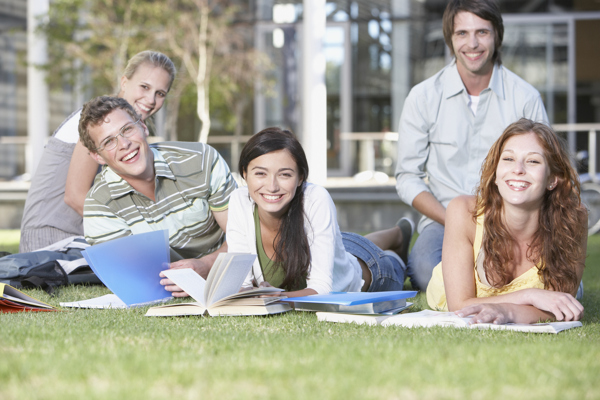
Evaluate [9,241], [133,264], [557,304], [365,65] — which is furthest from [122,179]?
[365,65]

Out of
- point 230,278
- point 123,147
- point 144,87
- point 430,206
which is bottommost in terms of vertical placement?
point 230,278

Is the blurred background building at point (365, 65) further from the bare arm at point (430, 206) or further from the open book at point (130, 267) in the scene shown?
the open book at point (130, 267)

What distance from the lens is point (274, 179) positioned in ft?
10.3

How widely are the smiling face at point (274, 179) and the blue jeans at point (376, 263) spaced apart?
799mm

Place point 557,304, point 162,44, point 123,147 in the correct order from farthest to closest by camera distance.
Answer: point 162,44
point 123,147
point 557,304

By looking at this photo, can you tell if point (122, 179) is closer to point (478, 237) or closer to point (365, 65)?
point (478, 237)

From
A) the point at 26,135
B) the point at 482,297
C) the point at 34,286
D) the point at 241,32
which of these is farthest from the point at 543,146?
the point at 26,135

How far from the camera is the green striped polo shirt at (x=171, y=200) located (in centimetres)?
362

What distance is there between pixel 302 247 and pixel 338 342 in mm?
930

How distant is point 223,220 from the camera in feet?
12.5

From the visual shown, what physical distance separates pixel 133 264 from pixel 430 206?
73.0 inches

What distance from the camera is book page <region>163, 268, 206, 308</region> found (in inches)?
112

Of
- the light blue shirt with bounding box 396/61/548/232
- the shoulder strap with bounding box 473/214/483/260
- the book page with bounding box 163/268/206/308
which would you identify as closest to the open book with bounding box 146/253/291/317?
the book page with bounding box 163/268/206/308

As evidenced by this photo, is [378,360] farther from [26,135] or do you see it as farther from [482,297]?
[26,135]
